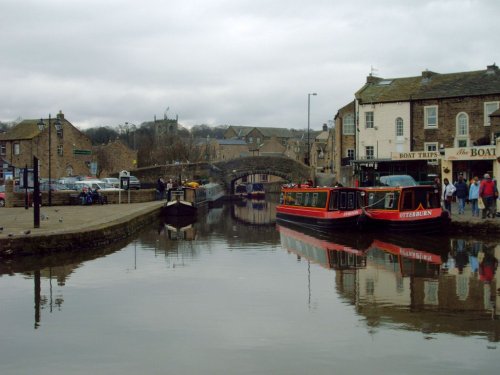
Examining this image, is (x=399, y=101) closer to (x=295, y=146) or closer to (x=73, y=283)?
(x=73, y=283)

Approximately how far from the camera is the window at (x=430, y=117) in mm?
33938

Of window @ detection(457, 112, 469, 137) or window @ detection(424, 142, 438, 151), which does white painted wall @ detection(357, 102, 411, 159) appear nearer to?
window @ detection(424, 142, 438, 151)

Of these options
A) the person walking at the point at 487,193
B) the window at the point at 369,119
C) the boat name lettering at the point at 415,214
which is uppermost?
the window at the point at 369,119

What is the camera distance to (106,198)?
31.8 metres

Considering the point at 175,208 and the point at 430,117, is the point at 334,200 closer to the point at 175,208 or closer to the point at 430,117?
the point at 175,208

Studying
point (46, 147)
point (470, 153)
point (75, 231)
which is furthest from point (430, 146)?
point (46, 147)

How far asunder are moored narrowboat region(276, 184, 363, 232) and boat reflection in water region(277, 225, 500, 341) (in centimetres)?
115

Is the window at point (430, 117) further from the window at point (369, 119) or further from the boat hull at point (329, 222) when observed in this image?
the boat hull at point (329, 222)

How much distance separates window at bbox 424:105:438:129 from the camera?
33.9 metres

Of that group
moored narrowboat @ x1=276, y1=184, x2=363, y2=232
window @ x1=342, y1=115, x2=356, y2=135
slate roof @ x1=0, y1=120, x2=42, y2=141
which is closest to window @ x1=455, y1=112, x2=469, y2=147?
window @ x1=342, y1=115, x2=356, y2=135

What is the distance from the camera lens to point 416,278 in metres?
12.6

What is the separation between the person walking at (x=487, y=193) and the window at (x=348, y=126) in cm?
1870

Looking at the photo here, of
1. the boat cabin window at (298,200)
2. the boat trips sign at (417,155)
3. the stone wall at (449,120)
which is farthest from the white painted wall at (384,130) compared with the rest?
the boat cabin window at (298,200)

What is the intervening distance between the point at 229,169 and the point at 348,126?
56.6ft
